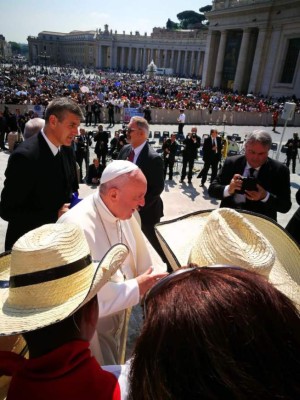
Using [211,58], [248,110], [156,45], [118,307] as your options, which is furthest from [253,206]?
[156,45]

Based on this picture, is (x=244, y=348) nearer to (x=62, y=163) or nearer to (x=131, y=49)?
(x=62, y=163)

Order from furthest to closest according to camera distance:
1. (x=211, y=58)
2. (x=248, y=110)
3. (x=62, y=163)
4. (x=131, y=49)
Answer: (x=131, y=49) < (x=211, y=58) < (x=248, y=110) < (x=62, y=163)

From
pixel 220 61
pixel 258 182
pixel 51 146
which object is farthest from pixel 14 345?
pixel 220 61

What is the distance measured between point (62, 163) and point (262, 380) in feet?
8.91

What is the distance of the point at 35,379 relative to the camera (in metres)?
0.91

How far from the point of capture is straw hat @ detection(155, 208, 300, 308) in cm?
136

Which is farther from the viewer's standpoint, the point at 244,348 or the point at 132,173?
the point at 132,173

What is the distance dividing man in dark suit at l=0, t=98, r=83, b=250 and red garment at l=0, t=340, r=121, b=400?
1.89 m

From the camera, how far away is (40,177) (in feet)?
8.86

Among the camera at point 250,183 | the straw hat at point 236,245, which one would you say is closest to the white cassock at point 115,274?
the straw hat at point 236,245

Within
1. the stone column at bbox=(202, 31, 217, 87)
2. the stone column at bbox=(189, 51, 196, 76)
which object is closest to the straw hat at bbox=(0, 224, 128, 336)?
the stone column at bbox=(202, 31, 217, 87)

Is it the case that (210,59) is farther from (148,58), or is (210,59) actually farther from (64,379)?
(148,58)

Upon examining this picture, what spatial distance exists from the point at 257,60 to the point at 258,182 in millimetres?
42410

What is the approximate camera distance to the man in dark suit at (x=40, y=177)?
8.52ft
